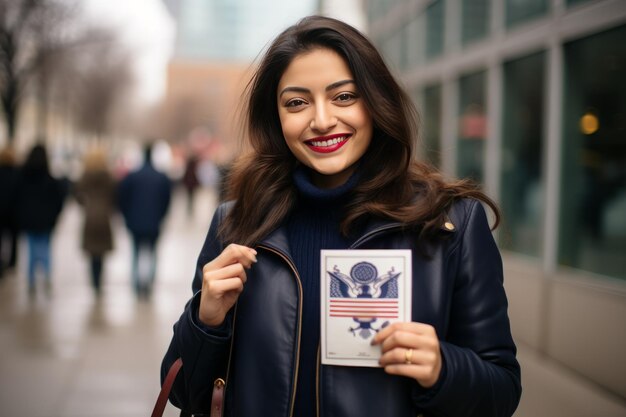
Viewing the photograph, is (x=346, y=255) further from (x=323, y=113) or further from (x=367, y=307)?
(x=323, y=113)

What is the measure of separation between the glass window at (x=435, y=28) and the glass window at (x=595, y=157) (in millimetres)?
4488

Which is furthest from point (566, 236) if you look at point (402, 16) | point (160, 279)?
point (402, 16)

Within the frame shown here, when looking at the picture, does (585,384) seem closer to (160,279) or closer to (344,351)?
(344,351)

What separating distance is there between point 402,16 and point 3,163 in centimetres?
774

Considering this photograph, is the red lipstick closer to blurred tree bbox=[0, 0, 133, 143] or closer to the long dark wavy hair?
the long dark wavy hair

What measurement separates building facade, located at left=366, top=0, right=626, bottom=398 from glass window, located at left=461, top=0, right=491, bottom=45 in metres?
0.03

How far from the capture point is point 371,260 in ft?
5.64

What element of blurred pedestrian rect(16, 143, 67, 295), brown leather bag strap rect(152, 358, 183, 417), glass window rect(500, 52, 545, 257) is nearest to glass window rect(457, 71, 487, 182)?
glass window rect(500, 52, 545, 257)

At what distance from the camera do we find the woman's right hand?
1831mm

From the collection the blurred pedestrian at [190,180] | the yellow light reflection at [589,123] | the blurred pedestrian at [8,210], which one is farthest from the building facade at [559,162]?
the blurred pedestrian at [190,180]

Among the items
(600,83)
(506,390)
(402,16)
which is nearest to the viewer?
(506,390)

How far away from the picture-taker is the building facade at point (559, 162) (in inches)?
234

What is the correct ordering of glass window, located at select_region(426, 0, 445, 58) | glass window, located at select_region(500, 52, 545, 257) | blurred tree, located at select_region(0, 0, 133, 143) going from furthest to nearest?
1. blurred tree, located at select_region(0, 0, 133, 143)
2. glass window, located at select_region(426, 0, 445, 58)
3. glass window, located at select_region(500, 52, 545, 257)

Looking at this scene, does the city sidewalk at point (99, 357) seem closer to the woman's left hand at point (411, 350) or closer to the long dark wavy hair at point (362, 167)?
the long dark wavy hair at point (362, 167)
